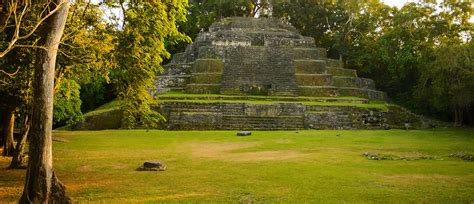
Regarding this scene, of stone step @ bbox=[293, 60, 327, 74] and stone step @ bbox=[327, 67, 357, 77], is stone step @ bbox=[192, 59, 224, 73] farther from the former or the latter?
stone step @ bbox=[327, 67, 357, 77]

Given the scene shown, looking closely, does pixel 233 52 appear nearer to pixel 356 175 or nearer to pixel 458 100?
pixel 458 100

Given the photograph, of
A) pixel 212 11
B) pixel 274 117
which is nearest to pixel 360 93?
pixel 274 117

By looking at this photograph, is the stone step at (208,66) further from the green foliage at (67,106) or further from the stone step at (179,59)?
the green foliage at (67,106)

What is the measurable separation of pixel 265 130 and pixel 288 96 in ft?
17.0

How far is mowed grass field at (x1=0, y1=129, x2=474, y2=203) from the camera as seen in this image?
680cm

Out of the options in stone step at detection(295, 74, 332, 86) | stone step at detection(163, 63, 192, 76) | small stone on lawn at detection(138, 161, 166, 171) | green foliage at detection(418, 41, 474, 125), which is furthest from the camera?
stone step at detection(163, 63, 192, 76)

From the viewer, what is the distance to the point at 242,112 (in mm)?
19938

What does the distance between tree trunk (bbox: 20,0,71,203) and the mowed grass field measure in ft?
1.70

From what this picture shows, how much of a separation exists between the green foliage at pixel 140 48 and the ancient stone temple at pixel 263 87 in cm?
1034

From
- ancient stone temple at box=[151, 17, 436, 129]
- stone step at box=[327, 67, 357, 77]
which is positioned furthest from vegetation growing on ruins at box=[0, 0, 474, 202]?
stone step at box=[327, 67, 357, 77]

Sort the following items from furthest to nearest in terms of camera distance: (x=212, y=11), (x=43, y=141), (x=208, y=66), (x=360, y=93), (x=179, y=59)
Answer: (x=212, y=11)
(x=179, y=59)
(x=208, y=66)
(x=360, y=93)
(x=43, y=141)

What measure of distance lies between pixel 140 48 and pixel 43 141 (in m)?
2.91

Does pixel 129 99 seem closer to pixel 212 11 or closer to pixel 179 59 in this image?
pixel 179 59

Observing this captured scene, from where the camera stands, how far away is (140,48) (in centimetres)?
852
